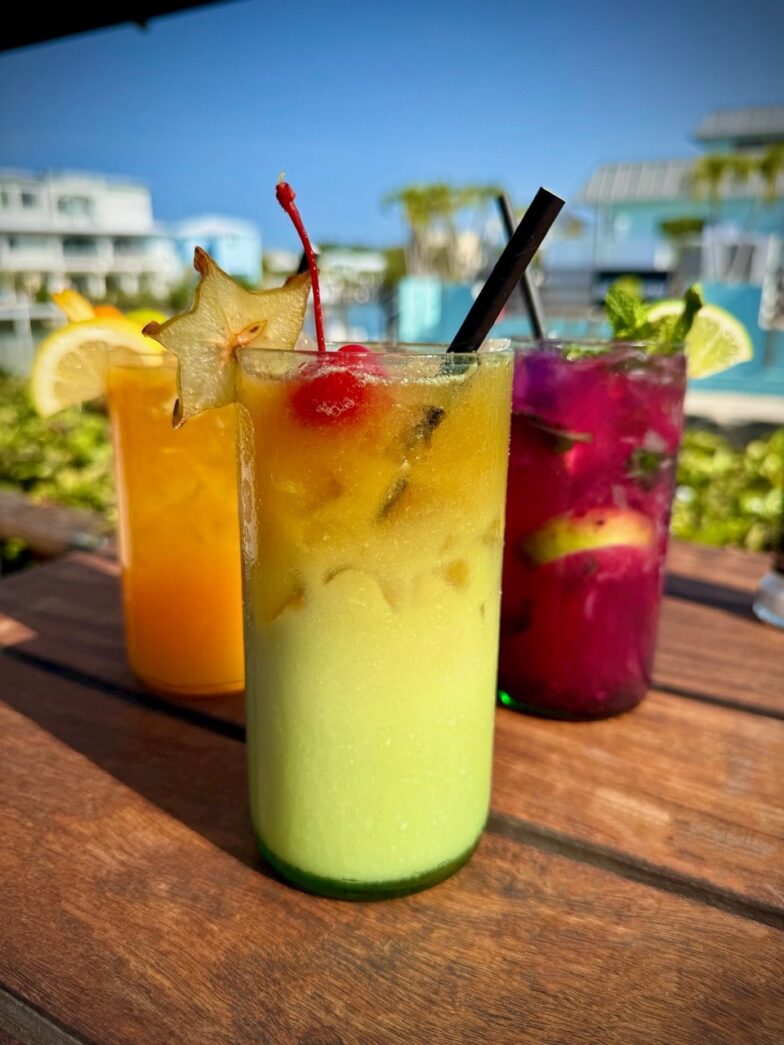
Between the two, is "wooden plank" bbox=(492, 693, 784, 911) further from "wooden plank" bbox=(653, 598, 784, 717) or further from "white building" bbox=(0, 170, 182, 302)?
"white building" bbox=(0, 170, 182, 302)

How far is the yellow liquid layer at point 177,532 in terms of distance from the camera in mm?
917

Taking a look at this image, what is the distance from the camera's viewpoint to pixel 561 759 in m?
0.87

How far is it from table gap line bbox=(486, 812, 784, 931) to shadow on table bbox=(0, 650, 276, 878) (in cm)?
24

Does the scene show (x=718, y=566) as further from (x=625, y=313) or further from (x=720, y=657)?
(x=625, y=313)

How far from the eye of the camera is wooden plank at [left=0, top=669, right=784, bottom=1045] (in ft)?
1.79

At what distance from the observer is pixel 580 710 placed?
3.12 feet

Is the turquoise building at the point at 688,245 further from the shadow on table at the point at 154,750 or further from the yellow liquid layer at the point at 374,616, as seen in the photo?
the yellow liquid layer at the point at 374,616

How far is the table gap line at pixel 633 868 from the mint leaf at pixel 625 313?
0.56 metres

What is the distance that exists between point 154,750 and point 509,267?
63cm

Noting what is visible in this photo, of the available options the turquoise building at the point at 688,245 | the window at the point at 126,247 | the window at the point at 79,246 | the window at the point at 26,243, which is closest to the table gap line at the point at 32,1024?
the turquoise building at the point at 688,245

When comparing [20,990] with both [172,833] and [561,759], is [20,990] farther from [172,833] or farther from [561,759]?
[561,759]

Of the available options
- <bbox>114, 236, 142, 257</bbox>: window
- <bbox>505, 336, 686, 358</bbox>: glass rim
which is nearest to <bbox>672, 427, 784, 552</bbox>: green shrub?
<bbox>505, 336, 686, 358</bbox>: glass rim

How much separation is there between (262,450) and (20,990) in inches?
16.6

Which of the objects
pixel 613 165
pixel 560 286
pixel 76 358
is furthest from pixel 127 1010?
pixel 613 165
